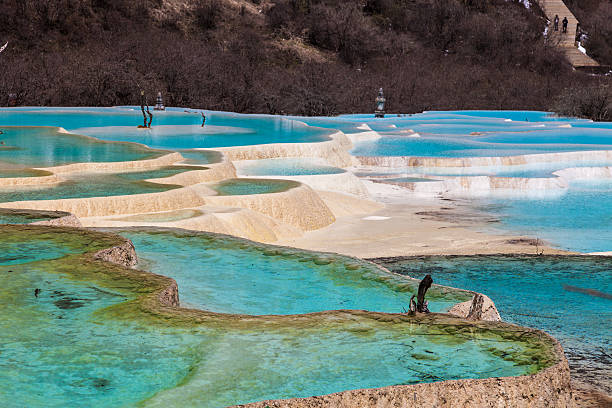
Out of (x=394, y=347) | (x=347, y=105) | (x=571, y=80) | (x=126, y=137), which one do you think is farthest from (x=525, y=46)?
(x=394, y=347)

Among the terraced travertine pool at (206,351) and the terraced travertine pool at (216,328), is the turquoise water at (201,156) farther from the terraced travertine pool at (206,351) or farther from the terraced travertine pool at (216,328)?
the terraced travertine pool at (206,351)

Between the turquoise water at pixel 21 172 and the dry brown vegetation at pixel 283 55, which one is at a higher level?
the dry brown vegetation at pixel 283 55

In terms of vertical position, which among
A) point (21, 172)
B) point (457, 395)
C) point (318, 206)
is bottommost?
point (318, 206)

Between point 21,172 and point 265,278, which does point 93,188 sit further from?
point 265,278

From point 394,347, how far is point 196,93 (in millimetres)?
25935

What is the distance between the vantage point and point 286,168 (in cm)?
1482

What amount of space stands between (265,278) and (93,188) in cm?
456

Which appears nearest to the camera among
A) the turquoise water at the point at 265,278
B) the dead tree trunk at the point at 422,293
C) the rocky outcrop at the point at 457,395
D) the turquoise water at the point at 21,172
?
the rocky outcrop at the point at 457,395

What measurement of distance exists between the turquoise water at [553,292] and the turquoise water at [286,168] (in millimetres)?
5338

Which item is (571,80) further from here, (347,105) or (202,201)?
(202,201)

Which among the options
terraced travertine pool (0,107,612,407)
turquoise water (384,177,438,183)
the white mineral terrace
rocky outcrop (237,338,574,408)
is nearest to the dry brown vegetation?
turquoise water (384,177,438,183)

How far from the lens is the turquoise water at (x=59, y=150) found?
40.5ft

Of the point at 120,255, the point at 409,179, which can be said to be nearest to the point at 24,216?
the point at 120,255

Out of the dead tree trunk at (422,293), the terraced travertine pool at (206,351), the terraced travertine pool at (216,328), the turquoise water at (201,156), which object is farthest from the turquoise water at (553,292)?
the turquoise water at (201,156)
